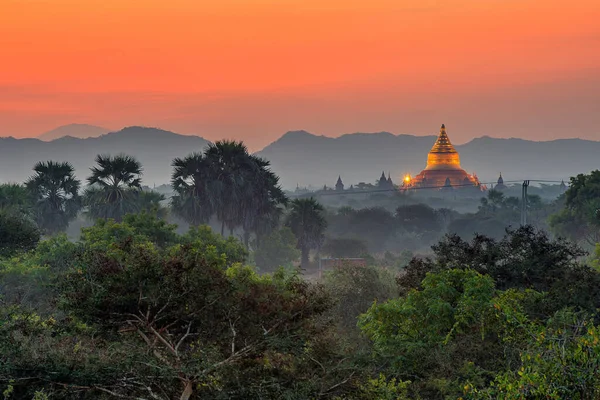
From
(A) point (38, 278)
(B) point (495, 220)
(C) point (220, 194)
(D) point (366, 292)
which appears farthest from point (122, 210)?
(B) point (495, 220)

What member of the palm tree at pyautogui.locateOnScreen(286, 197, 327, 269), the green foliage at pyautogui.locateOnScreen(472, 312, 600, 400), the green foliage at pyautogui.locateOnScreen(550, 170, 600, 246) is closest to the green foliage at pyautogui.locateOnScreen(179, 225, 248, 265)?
the green foliage at pyautogui.locateOnScreen(472, 312, 600, 400)

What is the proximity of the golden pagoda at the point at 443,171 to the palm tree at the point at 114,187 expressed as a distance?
141m

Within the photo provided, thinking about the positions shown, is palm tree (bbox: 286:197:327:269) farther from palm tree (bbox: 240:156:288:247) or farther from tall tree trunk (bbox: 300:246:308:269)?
palm tree (bbox: 240:156:288:247)

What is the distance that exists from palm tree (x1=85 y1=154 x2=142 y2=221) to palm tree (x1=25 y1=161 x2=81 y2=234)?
6001 millimetres

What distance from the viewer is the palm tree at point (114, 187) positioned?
50875 mm

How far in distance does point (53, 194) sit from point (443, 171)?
140 meters

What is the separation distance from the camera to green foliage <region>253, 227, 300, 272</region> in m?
64.0

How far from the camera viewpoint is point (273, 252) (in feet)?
211

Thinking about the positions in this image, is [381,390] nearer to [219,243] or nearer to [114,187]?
[219,243]

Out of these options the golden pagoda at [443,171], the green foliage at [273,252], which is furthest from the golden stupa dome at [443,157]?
the green foliage at [273,252]

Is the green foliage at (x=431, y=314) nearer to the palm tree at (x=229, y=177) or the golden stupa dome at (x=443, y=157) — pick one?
the palm tree at (x=229, y=177)

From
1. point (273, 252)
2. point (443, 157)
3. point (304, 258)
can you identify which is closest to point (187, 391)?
point (273, 252)

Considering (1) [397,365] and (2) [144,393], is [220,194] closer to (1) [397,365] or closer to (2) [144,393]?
(1) [397,365]

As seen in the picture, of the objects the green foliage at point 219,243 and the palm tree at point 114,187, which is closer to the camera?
the green foliage at point 219,243
